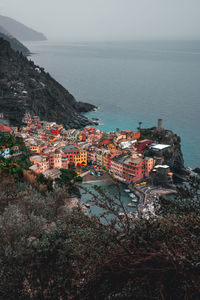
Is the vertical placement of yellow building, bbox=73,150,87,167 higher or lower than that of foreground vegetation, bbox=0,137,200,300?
lower

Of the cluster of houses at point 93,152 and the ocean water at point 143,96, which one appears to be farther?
the ocean water at point 143,96

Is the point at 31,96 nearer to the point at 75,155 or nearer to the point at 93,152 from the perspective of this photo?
the point at 93,152

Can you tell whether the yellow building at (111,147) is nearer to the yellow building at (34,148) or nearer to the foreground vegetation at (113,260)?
the yellow building at (34,148)

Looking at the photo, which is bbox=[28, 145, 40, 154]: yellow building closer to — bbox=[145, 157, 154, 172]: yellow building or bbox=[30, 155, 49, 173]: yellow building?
bbox=[30, 155, 49, 173]: yellow building

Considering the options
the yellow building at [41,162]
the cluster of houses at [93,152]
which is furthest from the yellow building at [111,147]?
the yellow building at [41,162]

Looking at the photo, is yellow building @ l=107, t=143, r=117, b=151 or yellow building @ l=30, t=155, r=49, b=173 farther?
yellow building @ l=107, t=143, r=117, b=151

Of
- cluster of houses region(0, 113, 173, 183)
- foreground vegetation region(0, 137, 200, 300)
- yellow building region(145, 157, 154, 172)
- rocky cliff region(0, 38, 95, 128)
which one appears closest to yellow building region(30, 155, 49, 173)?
cluster of houses region(0, 113, 173, 183)
